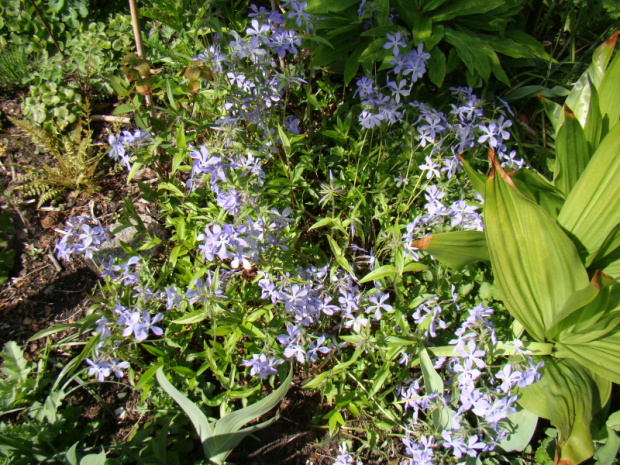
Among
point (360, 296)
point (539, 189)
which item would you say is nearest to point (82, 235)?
point (360, 296)

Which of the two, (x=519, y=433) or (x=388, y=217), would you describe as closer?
(x=519, y=433)

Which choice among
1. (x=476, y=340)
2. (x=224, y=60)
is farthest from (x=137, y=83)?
(x=476, y=340)

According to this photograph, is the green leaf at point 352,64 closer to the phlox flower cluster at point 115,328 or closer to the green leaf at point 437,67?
the green leaf at point 437,67

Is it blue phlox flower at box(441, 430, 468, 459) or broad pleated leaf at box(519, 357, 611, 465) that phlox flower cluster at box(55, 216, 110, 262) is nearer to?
blue phlox flower at box(441, 430, 468, 459)

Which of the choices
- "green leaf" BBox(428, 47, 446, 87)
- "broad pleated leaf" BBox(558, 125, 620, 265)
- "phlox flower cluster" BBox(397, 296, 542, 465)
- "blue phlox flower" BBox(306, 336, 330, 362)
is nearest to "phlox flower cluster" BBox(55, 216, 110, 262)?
"blue phlox flower" BBox(306, 336, 330, 362)

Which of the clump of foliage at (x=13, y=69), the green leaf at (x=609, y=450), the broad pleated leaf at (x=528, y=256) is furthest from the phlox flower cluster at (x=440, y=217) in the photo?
the clump of foliage at (x=13, y=69)

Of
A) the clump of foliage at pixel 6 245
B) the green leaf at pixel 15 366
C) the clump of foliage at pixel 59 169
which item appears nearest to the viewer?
the green leaf at pixel 15 366

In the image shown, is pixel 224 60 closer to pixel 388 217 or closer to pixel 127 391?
pixel 388 217
